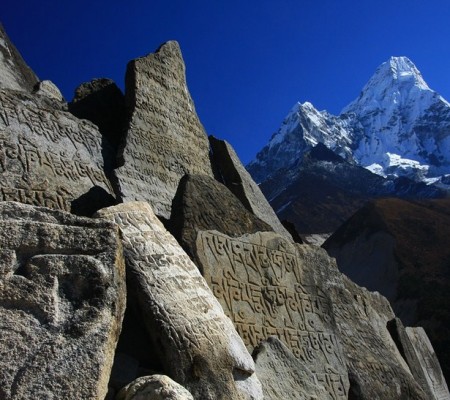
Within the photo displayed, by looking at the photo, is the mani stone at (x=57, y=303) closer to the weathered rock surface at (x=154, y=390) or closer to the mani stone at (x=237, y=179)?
the weathered rock surface at (x=154, y=390)

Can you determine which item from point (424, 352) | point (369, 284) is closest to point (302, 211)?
point (369, 284)

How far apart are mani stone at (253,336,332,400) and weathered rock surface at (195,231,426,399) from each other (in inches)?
10.5

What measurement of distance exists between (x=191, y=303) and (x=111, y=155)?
2850mm

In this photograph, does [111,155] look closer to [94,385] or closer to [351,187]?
[94,385]

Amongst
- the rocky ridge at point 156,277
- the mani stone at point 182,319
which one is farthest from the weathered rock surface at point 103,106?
the mani stone at point 182,319

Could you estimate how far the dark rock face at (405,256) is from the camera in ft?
72.9

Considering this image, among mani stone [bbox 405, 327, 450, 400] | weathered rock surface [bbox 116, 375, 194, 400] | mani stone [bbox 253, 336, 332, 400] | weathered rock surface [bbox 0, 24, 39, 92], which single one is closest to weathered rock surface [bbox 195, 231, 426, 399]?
mani stone [bbox 253, 336, 332, 400]

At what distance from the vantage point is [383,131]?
95.9 m

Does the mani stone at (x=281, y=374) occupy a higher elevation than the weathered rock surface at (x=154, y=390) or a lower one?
higher

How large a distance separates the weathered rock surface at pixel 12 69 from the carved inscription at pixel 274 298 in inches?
134

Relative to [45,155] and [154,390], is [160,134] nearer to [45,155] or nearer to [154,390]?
[45,155]

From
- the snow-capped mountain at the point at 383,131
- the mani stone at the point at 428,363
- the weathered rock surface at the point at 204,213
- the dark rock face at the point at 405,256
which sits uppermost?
the snow-capped mountain at the point at 383,131

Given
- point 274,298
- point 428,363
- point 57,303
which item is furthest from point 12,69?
point 428,363

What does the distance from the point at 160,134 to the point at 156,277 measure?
3542 mm
